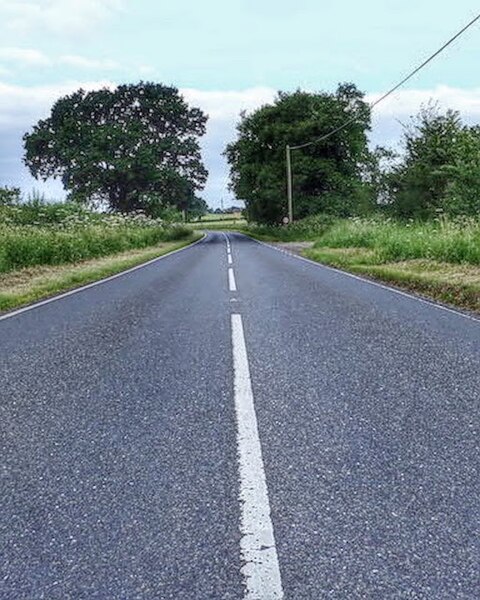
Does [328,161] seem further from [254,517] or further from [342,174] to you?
[254,517]

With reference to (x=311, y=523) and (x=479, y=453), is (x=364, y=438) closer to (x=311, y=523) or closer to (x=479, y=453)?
(x=479, y=453)

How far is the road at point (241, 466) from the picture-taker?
2191mm

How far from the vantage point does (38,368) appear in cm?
553

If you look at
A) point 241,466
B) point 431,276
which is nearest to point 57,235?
point 431,276

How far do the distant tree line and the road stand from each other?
3513cm

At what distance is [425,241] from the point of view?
674 inches

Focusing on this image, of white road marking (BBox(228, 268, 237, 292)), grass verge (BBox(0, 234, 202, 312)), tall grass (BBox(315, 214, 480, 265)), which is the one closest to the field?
grass verge (BBox(0, 234, 202, 312))

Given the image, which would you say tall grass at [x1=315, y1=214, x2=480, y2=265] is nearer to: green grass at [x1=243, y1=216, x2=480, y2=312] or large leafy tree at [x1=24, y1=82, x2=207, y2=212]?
green grass at [x1=243, y1=216, x2=480, y2=312]

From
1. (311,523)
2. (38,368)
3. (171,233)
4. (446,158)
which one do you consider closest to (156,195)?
(171,233)

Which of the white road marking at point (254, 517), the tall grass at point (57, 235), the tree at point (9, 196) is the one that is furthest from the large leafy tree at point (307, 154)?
the white road marking at point (254, 517)

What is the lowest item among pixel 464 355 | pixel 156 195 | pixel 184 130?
pixel 464 355

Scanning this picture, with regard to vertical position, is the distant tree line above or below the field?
above

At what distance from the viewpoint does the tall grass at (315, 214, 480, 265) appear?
14398mm

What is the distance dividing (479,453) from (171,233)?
150 ft
